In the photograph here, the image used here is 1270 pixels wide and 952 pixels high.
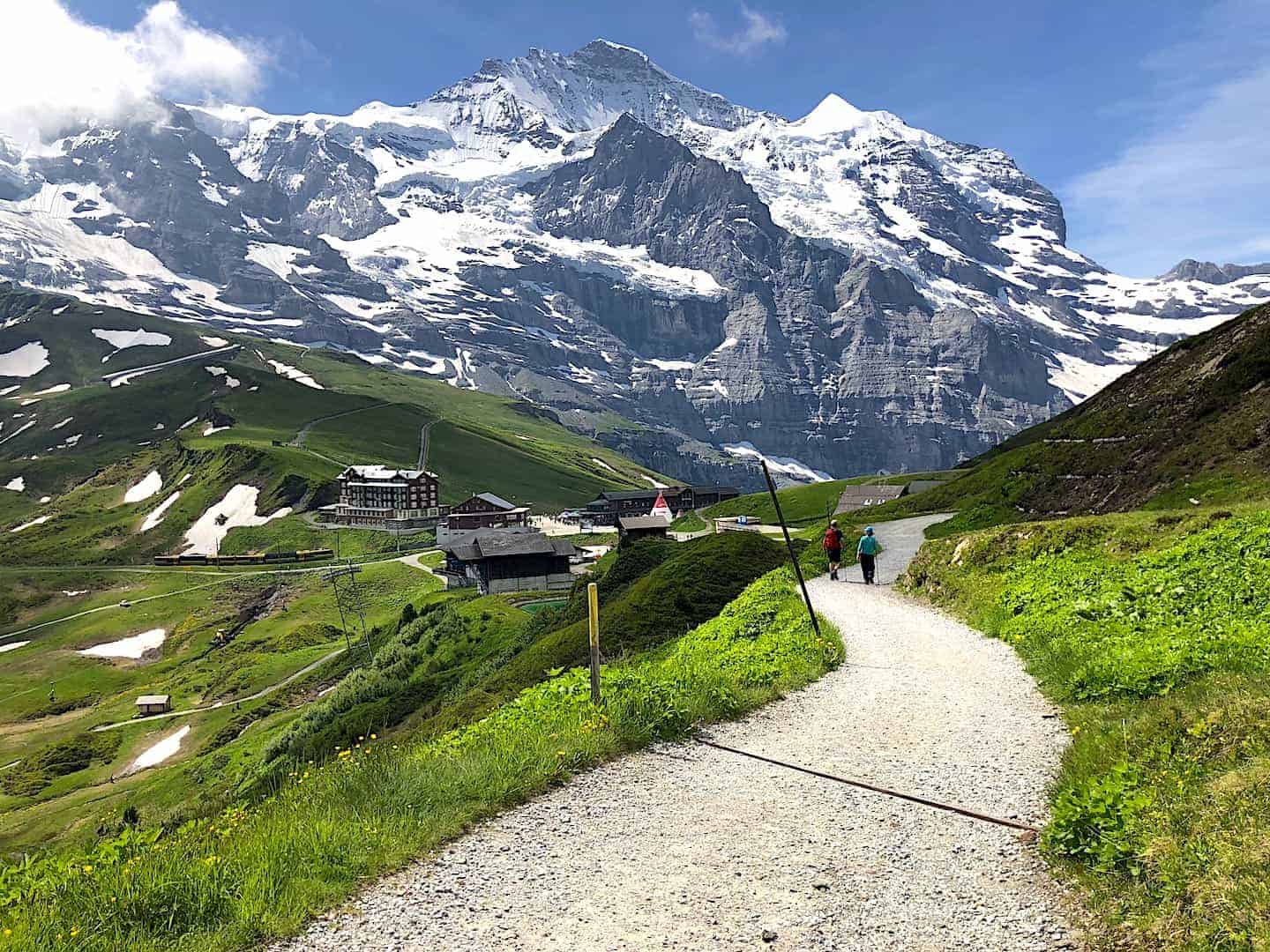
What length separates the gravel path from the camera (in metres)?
7.58

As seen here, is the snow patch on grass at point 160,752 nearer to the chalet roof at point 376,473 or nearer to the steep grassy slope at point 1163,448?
the steep grassy slope at point 1163,448

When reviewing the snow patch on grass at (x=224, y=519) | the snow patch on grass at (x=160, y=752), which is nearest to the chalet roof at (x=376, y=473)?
the snow patch on grass at (x=224, y=519)

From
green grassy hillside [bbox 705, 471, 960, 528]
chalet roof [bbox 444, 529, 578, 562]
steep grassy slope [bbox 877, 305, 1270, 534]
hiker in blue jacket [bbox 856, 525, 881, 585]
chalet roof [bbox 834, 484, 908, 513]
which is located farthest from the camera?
green grassy hillside [bbox 705, 471, 960, 528]

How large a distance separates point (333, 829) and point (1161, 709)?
10.1 meters

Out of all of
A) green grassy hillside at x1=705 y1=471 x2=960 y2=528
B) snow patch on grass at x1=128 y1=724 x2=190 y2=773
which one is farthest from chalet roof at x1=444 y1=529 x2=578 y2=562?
snow patch on grass at x1=128 y1=724 x2=190 y2=773

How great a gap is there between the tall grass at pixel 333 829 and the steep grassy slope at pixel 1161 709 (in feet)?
20.1

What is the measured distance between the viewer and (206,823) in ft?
37.1

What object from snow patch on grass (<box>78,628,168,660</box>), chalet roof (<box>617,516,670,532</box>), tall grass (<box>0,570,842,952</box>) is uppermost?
chalet roof (<box>617,516,670,532</box>)

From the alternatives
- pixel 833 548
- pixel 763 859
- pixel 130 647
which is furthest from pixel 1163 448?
pixel 130 647

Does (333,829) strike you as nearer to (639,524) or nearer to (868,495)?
(639,524)

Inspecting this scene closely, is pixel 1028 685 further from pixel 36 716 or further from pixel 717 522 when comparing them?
pixel 717 522

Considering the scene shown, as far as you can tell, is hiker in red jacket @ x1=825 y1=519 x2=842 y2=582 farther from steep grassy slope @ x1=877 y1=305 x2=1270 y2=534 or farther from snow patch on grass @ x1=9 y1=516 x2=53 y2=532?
snow patch on grass @ x1=9 y1=516 x2=53 y2=532

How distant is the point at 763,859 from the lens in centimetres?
902

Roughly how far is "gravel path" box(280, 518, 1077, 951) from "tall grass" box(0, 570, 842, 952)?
42 cm
